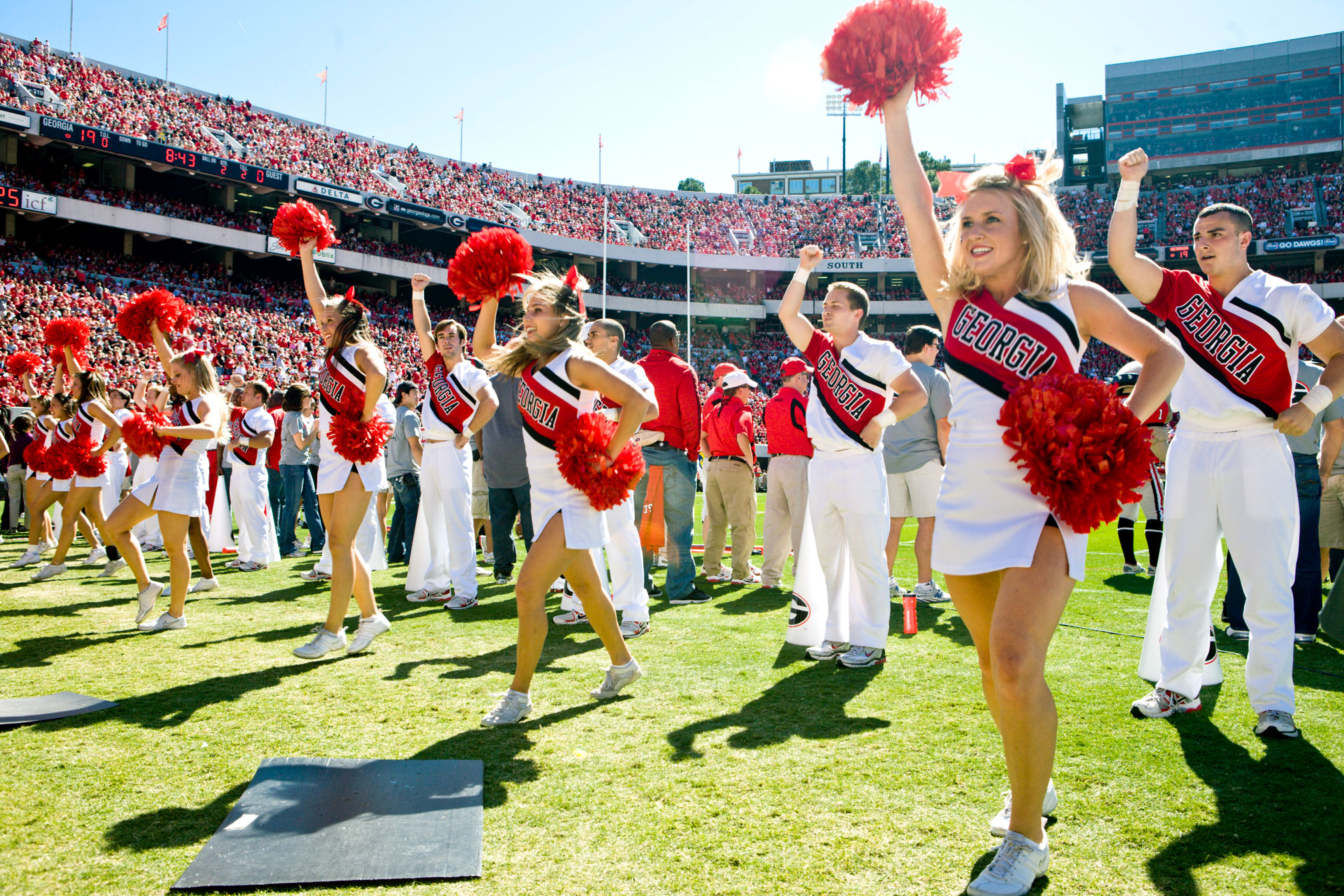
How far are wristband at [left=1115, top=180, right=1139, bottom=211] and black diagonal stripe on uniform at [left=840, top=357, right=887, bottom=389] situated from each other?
1523 millimetres

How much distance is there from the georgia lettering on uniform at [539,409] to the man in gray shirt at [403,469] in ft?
15.7

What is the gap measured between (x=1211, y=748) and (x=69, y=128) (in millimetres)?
36783

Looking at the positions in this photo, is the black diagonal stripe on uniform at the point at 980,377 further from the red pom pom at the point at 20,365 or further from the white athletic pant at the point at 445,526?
the red pom pom at the point at 20,365

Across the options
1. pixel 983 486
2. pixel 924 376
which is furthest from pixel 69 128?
pixel 983 486

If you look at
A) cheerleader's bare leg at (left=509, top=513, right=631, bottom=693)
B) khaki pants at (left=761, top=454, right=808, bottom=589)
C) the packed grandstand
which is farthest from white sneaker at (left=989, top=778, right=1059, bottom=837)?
the packed grandstand

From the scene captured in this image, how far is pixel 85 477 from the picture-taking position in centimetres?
880

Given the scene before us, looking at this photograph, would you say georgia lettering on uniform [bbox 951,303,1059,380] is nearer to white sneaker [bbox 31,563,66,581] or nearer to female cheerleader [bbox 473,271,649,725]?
female cheerleader [bbox 473,271,649,725]

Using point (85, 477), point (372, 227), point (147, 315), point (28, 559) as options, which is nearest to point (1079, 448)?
point (147, 315)

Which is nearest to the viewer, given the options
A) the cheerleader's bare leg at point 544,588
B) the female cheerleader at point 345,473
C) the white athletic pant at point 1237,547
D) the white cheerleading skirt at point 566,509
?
the white athletic pant at point 1237,547

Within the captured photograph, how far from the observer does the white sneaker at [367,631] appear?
5.44 metres

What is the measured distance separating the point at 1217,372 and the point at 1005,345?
6.31ft

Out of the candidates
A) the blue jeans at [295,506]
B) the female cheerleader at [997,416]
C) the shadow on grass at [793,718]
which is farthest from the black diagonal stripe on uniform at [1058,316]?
the blue jeans at [295,506]

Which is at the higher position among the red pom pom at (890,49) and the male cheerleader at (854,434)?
the red pom pom at (890,49)

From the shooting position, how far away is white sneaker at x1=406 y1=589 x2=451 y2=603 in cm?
739
